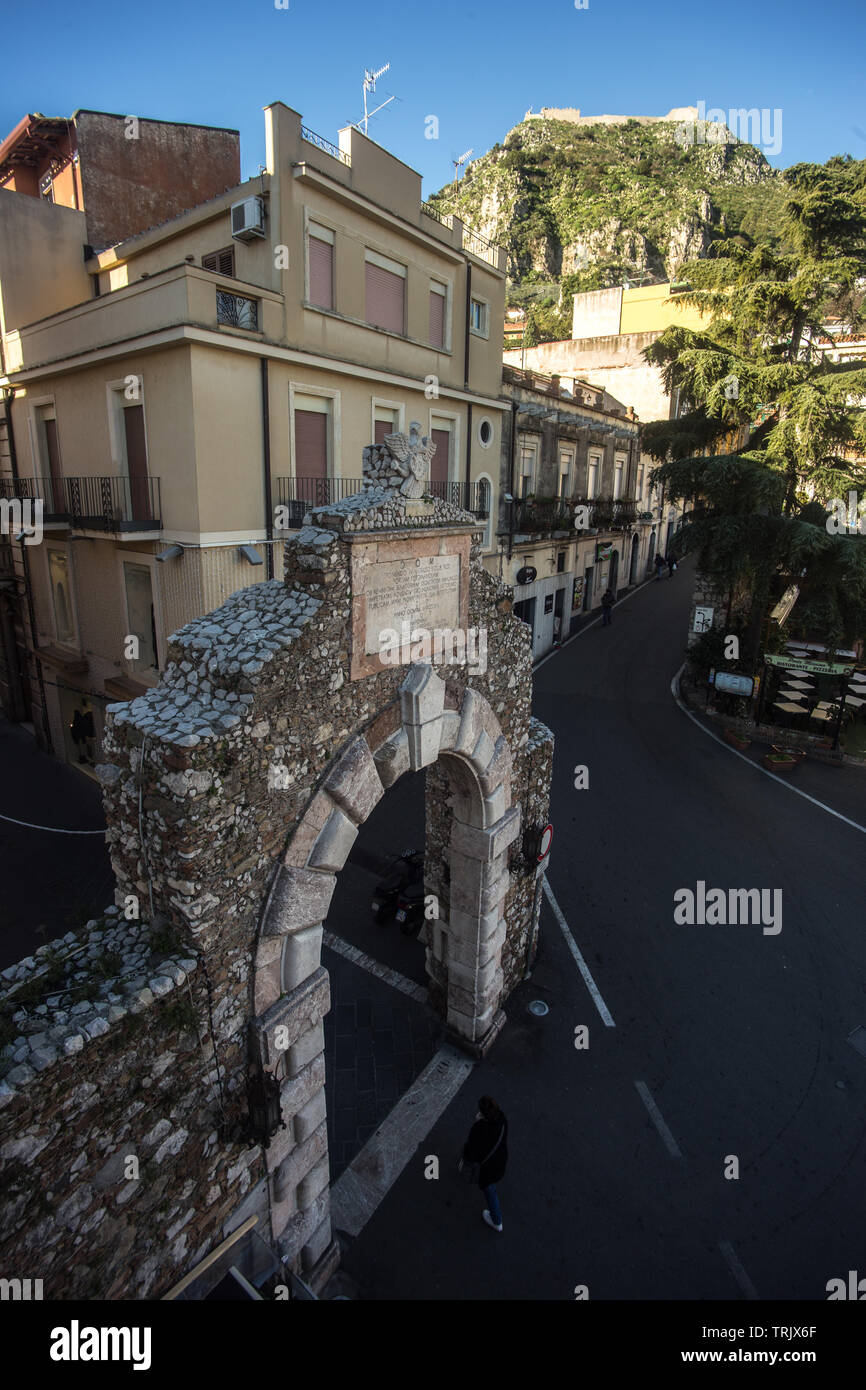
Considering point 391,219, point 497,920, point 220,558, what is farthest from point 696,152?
point 497,920

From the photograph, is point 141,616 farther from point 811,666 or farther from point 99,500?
point 811,666

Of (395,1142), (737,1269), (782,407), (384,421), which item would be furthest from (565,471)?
(737,1269)

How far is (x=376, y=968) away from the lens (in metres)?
10.1

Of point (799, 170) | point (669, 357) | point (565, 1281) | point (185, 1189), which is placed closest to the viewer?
point (185, 1189)

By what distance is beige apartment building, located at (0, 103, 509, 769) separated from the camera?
40.6 ft

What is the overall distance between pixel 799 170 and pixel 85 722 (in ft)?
75.0

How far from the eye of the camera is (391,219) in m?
15.0

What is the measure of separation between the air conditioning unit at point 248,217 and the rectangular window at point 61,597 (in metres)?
8.27

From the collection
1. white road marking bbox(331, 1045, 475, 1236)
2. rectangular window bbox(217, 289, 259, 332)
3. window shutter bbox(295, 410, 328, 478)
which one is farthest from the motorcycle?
rectangular window bbox(217, 289, 259, 332)

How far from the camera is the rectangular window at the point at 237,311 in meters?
12.1

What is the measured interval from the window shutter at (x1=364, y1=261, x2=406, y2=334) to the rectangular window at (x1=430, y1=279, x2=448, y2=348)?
1.33 meters

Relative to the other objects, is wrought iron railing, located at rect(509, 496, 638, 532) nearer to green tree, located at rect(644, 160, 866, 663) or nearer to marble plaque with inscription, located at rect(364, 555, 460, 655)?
green tree, located at rect(644, 160, 866, 663)

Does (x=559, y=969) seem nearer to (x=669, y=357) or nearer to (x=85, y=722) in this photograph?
(x=85, y=722)

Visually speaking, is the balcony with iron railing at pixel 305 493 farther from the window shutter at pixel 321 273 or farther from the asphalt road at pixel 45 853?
the asphalt road at pixel 45 853
